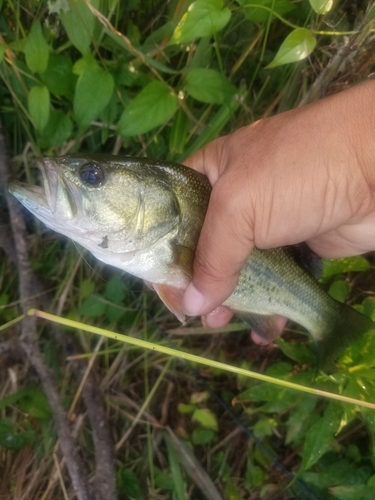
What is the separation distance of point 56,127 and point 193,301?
3.52 feet

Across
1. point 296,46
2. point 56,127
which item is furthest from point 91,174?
point 296,46

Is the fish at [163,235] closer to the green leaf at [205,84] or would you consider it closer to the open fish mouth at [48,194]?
the open fish mouth at [48,194]

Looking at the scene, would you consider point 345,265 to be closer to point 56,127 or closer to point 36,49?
point 56,127

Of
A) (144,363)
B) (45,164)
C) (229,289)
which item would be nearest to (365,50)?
(229,289)

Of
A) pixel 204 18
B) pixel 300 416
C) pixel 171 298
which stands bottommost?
pixel 300 416

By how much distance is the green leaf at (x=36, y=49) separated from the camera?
1.80 metres

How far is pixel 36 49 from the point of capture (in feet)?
5.91

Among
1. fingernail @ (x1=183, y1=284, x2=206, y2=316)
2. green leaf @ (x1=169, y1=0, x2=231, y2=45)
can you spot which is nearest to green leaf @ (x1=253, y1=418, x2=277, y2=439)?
fingernail @ (x1=183, y1=284, x2=206, y2=316)

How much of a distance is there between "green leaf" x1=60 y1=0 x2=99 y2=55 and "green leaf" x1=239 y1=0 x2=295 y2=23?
0.64 metres

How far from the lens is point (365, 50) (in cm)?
192

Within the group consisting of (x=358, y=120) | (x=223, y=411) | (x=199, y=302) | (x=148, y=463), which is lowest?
(x=148, y=463)

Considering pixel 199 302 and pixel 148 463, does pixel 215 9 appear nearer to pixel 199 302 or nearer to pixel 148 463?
pixel 199 302

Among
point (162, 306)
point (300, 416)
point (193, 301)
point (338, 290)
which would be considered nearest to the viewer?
point (193, 301)

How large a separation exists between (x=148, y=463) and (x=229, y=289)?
1.36m
